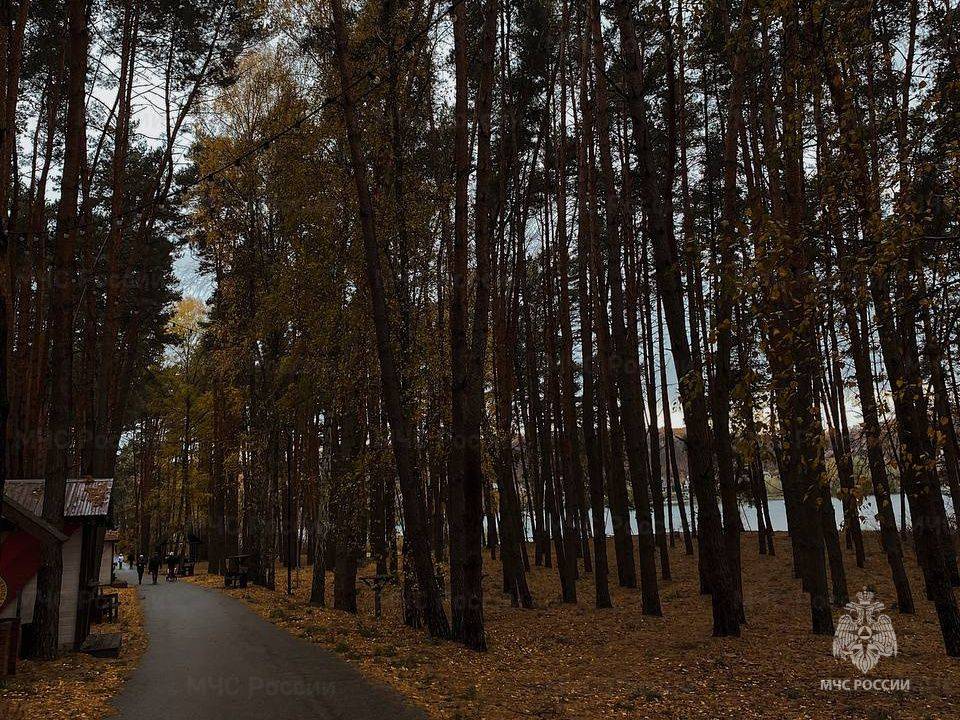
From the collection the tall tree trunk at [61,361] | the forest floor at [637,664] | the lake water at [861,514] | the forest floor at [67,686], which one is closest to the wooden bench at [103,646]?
the forest floor at [67,686]

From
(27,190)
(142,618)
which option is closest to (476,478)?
(142,618)

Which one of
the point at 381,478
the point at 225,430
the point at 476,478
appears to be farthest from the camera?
the point at 225,430

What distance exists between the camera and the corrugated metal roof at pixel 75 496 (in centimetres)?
1149

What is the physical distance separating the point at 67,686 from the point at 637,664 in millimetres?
7335

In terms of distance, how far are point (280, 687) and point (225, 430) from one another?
21.9 m

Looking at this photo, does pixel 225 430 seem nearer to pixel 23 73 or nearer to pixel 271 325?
pixel 271 325

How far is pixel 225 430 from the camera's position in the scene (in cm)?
2811

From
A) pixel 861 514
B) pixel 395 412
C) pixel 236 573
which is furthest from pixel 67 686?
pixel 236 573

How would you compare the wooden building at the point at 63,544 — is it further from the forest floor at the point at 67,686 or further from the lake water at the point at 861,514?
the lake water at the point at 861,514

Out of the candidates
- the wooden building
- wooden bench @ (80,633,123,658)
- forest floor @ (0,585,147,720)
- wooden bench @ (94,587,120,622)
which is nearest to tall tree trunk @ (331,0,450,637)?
forest floor @ (0,585,147,720)

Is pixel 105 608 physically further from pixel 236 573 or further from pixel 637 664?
pixel 637 664

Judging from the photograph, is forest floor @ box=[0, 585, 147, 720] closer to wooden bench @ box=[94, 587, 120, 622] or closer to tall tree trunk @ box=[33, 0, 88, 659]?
tall tree trunk @ box=[33, 0, 88, 659]

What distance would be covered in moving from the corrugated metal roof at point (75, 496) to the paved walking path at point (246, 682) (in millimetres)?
2564

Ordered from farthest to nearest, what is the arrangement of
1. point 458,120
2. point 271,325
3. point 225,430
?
point 225,430 → point 271,325 → point 458,120
